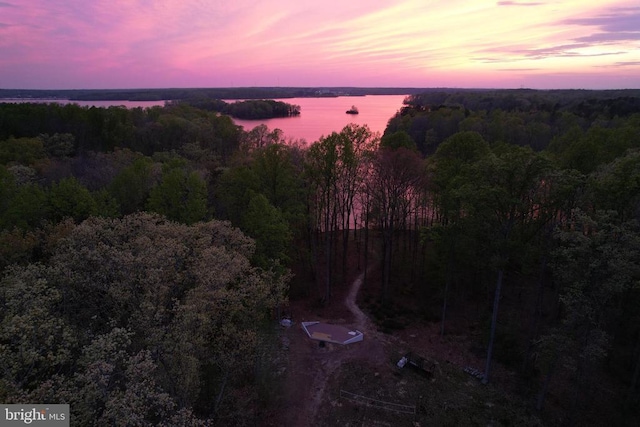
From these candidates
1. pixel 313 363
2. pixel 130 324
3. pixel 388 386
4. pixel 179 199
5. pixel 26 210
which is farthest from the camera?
pixel 179 199

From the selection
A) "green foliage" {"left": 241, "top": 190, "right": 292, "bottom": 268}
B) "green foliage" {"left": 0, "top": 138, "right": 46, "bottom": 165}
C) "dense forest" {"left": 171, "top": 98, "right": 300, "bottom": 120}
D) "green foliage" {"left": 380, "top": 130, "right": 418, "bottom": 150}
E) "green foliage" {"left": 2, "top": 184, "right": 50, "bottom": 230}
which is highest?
"dense forest" {"left": 171, "top": 98, "right": 300, "bottom": 120}

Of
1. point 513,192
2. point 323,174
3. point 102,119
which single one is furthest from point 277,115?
point 513,192

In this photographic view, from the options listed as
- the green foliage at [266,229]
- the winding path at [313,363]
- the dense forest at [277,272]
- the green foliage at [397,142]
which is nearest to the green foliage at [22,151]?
the dense forest at [277,272]

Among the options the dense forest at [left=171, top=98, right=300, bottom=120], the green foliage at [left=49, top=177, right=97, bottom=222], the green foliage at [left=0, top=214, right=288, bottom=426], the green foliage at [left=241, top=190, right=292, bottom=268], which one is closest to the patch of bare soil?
the green foliage at [left=0, top=214, right=288, bottom=426]

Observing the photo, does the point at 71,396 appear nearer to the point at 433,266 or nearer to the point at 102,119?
the point at 433,266

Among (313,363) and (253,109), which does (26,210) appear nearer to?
(313,363)

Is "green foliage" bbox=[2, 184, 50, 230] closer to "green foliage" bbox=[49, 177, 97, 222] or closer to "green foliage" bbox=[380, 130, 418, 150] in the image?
"green foliage" bbox=[49, 177, 97, 222]

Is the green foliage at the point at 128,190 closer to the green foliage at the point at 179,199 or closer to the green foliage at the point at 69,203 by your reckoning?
the green foliage at the point at 179,199

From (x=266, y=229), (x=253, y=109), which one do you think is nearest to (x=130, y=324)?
(x=266, y=229)
